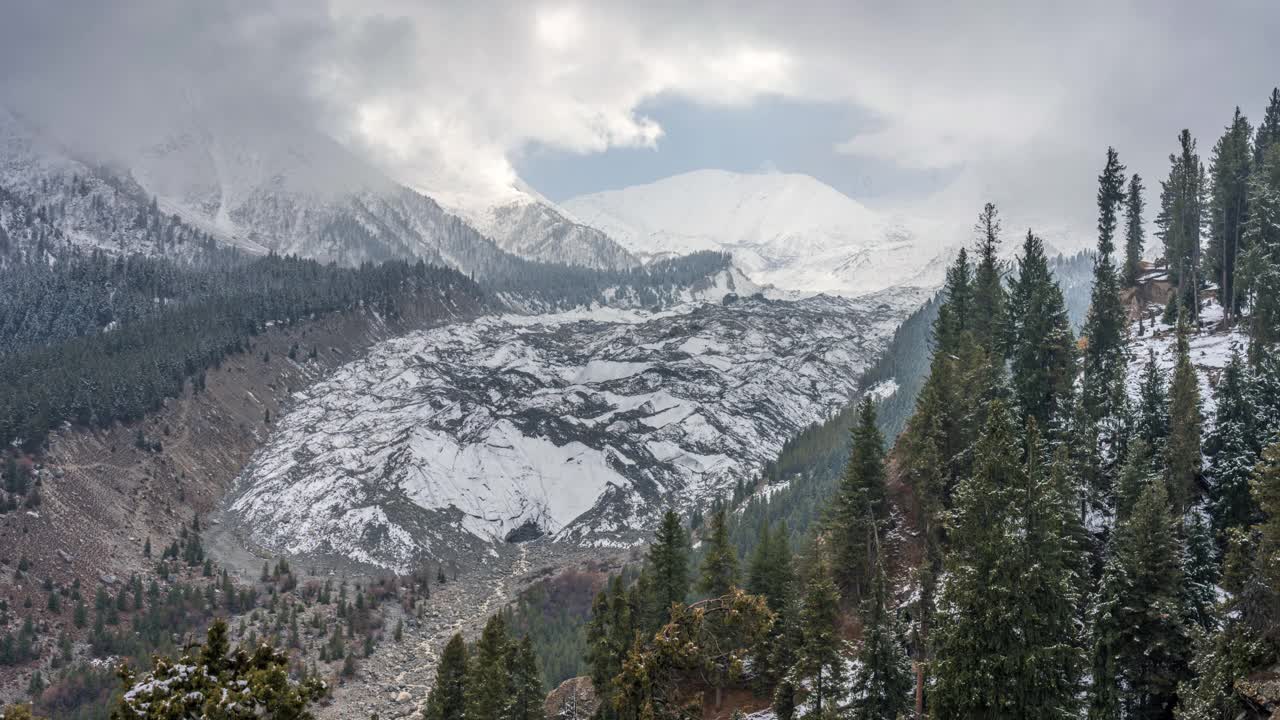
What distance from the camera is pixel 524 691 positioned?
56.2 m

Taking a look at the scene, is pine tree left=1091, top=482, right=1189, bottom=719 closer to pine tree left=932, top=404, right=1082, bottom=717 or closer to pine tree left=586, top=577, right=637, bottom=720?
pine tree left=932, top=404, right=1082, bottom=717

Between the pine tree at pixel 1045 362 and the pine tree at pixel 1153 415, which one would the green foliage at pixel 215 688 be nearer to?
the pine tree at pixel 1153 415

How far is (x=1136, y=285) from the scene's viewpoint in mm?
104938

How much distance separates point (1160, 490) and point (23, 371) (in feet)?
691

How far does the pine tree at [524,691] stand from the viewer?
55312 millimetres

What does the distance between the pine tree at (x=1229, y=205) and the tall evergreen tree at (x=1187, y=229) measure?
5.39 feet

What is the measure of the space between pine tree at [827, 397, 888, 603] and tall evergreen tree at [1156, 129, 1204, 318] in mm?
45039

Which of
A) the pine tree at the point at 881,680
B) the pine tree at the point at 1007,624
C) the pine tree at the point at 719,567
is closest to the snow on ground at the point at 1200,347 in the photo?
the pine tree at the point at 1007,624

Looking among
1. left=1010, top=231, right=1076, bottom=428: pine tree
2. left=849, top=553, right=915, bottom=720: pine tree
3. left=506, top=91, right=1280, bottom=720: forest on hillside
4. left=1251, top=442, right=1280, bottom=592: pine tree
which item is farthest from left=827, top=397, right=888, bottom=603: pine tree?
left=1251, top=442, right=1280, bottom=592: pine tree

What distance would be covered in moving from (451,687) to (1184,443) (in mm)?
48435

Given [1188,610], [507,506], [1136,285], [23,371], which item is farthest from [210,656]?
[23,371]

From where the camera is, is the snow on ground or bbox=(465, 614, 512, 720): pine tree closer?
bbox=(465, 614, 512, 720): pine tree

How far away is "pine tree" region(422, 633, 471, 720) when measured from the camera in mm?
58188

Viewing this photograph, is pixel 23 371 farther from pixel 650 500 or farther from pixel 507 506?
pixel 650 500
